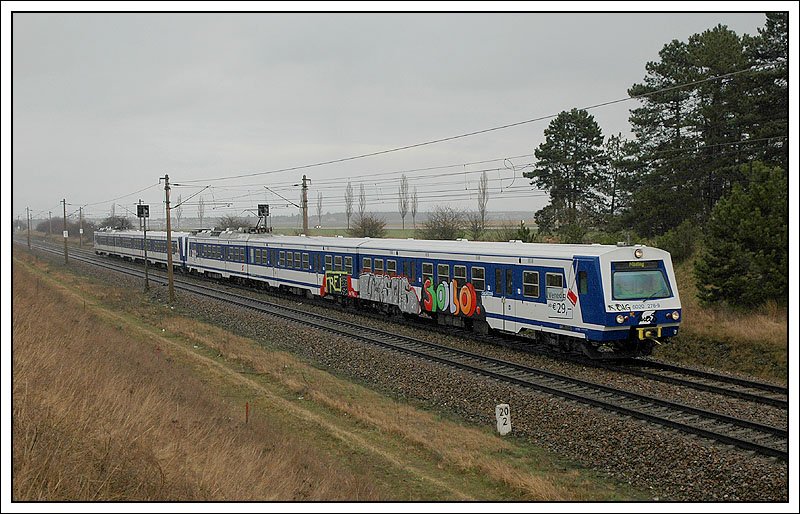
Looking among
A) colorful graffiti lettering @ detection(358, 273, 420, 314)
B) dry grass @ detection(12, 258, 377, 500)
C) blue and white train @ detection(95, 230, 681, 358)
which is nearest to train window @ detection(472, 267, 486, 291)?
blue and white train @ detection(95, 230, 681, 358)

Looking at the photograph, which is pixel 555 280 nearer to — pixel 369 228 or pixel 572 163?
pixel 572 163

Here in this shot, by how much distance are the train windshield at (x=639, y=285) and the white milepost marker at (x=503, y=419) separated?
517 centimetres

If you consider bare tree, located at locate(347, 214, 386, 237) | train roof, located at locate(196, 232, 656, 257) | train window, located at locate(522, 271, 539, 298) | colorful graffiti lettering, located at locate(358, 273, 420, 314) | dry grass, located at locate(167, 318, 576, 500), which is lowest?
dry grass, located at locate(167, 318, 576, 500)

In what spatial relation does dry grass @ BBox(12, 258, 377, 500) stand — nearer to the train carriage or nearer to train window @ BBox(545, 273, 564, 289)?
train window @ BBox(545, 273, 564, 289)

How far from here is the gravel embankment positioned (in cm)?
970

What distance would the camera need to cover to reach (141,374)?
14.7 metres

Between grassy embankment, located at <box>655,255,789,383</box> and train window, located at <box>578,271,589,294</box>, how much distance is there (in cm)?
419

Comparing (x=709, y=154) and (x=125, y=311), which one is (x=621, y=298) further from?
(x=125, y=311)

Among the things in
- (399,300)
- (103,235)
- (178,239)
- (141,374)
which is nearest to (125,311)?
(399,300)

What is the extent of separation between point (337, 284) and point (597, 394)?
616 inches

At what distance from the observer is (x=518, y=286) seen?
18.4 meters

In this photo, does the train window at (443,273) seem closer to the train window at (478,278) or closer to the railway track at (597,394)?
the train window at (478,278)

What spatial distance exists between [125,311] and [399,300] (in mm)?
13198

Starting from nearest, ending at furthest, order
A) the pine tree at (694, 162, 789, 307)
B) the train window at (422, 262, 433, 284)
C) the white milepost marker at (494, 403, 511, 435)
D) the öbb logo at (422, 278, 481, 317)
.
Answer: the white milepost marker at (494, 403, 511, 435), the öbb logo at (422, 278, 481, 317), the pine tree at (694, 162, 789, 307), the train window at (422, 262, 433, 284)
